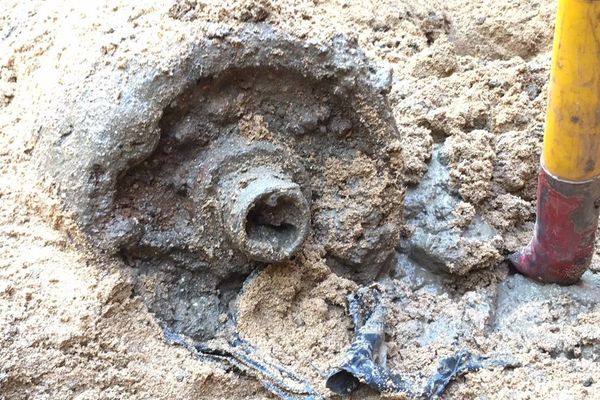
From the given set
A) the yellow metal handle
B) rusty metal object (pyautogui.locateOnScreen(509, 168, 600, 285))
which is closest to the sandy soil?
rusty metal object (pyautogui.locateOnScreen(509, 168, 600, 285))

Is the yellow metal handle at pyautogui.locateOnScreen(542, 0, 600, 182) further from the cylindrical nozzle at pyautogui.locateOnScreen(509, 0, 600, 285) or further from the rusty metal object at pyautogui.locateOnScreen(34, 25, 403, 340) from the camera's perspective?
the rusty metal object at pyautogui.locateOnScreen(34, 25, 403, 340)

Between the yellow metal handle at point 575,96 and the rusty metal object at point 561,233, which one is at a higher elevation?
the yellow metal handle at point 575,96

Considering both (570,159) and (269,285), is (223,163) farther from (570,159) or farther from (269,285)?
(570,159)

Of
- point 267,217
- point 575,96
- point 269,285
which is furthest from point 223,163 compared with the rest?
point 575,96

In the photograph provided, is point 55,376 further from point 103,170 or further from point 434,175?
point 434,175

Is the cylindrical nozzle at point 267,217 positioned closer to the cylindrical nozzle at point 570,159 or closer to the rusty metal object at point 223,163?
the rusty metal object at point 223,163

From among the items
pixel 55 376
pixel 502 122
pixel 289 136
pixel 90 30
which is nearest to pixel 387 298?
pixel 289 136

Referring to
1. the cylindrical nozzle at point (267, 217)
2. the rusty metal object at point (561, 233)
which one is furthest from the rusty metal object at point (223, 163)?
the rusty metal object at point (561, 233)
